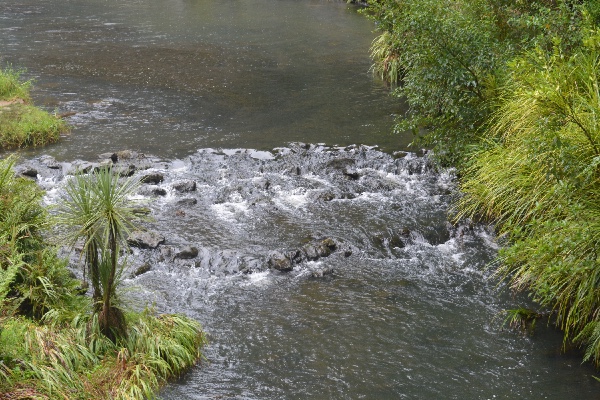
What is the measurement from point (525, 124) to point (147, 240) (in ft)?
25.1

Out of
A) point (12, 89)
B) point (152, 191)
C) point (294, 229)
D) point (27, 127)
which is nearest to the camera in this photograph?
point (294, 229)

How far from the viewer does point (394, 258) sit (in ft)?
40.8

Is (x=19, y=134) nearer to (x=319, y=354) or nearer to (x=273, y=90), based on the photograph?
(x=273, y=90)

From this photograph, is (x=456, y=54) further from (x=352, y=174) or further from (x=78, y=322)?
(x=78, y=322)

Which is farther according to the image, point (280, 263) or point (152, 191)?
point (152, 191)

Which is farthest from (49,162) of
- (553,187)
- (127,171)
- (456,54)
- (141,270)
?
(553,187)

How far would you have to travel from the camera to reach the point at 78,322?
888 centimetres

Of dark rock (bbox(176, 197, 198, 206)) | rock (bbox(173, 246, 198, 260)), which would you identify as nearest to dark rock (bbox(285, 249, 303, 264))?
rock (bbox(173, 246, 198, 260))

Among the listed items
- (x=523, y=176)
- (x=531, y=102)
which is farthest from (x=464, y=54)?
(x=523, y=176)

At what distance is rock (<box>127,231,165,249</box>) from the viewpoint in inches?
495

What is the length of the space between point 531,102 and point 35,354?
374 inches

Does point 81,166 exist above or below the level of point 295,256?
above

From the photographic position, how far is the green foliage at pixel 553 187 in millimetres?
8930

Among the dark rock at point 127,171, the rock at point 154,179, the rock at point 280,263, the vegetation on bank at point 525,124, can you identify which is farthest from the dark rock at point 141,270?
the vegetation on bank at point 525,124
